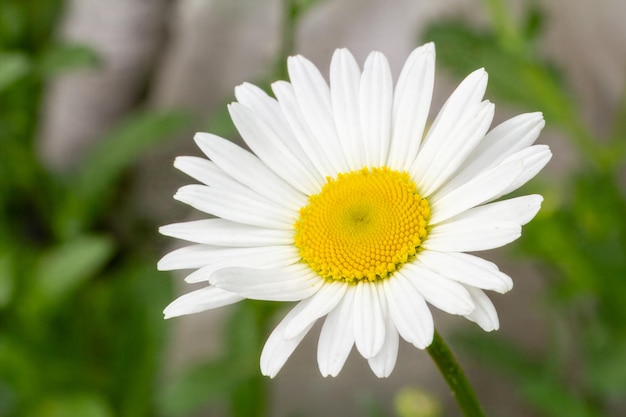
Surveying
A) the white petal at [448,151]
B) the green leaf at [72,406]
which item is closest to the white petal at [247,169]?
the white petal at [448,151]

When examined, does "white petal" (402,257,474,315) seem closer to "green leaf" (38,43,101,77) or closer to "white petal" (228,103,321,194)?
"white petal" (228,103,321,194)

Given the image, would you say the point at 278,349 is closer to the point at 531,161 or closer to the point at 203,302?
the point at 203,302

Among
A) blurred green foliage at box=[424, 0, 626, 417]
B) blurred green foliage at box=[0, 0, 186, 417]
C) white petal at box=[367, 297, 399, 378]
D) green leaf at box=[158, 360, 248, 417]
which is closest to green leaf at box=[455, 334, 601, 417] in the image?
blurred green foliage at box=[424, 0, 626, 417]

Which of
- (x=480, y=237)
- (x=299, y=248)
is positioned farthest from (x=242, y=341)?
(x=480, y=237)

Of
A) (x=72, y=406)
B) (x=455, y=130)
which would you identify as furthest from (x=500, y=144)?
(x=72, y=406)

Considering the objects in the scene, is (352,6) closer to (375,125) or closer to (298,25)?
(298,25)
